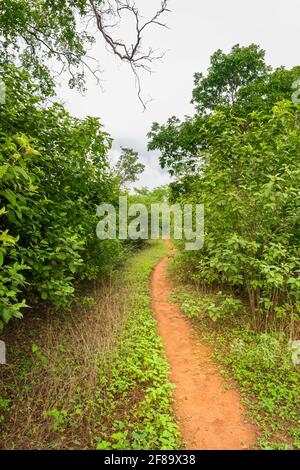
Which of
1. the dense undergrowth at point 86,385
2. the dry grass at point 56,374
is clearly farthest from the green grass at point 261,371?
the dry grass at point 56,374

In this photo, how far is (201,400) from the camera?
11.8 feet

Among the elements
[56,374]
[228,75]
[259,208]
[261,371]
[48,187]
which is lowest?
[261,371]

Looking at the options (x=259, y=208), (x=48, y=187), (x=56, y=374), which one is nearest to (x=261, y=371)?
(x=259, y=208)

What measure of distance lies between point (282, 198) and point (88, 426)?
4.22m

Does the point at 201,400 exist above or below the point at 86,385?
below

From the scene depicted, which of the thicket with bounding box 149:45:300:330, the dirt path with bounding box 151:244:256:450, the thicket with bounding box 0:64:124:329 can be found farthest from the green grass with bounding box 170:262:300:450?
the thicket with bounding box 0:64:124:329

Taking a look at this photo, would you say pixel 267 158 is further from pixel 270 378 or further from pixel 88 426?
pixel 88 426

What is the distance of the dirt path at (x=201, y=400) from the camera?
9.81 feet

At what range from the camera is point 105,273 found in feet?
26.0

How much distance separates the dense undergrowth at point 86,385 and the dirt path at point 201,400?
19 centimetres

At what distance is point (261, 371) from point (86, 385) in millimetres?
2540

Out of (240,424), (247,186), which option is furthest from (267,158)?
(240,424)

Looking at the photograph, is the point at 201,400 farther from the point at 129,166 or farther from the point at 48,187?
the point at 129,166

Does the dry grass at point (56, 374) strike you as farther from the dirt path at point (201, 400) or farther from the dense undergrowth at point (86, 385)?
the dirt path at point (201, 400)
